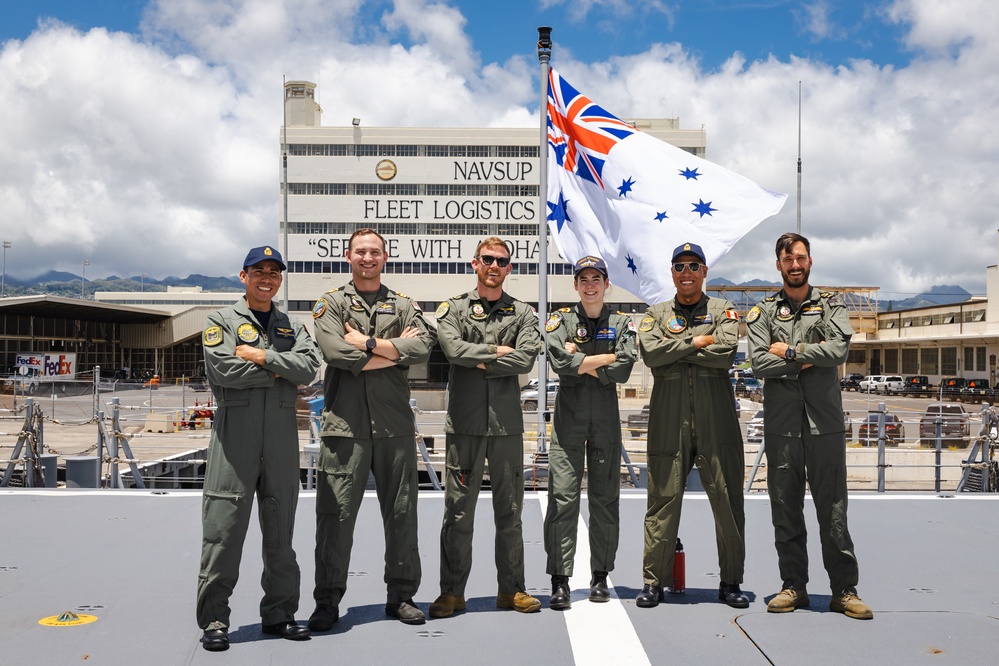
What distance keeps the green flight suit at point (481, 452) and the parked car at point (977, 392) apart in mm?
40827

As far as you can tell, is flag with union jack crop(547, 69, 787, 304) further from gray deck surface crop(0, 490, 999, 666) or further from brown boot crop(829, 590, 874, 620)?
brown boot crop(829, 590, 874, 620)

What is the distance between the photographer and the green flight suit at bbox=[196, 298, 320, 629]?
4055mm

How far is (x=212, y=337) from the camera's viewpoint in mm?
4098

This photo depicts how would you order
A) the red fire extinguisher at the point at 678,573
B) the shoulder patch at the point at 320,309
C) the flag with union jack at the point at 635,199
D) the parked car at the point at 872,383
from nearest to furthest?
the shoulder patch at the point at 320,309 → the red fire extinguisher at the point at 678,573 → the flag with union jack at the point at 635,199 → the parked car at the point at 872,383

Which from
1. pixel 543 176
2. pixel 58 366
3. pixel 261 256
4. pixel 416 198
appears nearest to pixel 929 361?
pixel 416 198

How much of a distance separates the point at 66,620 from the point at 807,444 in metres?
4.01

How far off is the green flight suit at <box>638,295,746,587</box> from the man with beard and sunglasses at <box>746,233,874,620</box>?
20cm

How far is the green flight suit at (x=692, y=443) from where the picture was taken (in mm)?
4762

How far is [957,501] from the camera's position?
8047mm

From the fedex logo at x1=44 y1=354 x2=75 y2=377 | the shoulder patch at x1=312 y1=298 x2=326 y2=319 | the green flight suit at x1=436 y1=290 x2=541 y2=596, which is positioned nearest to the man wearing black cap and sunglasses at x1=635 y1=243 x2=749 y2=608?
the green flight suit at x1=436 y1=290 x2=541 y2=596

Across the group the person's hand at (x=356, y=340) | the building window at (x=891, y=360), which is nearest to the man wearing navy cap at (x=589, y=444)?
the person's hand at (x=356, y=340)

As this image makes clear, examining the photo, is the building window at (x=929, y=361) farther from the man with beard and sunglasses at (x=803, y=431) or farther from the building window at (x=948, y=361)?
the man with beard and sunglasses at (x=803, y=431)

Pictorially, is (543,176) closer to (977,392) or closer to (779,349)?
(779,349)

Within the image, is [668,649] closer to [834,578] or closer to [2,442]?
[834,578]
